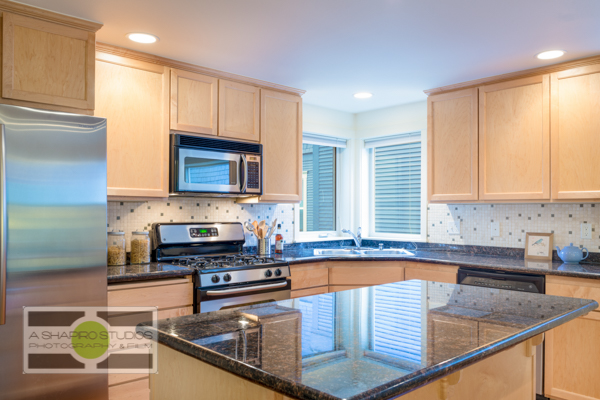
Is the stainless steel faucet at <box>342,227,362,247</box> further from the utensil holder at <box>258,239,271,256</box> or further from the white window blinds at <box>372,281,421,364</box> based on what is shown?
the white window blinds at <box>372,281,421,364</box>

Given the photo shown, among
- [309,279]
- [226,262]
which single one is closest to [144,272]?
[226,262]

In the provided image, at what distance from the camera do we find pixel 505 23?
8.14ft

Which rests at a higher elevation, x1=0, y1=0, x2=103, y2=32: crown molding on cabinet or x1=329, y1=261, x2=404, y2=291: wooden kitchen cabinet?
x1=0, y1=0, x2=103, y2=32: crown molding on cabinet

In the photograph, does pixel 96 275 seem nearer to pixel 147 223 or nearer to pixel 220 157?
pixel 147 223

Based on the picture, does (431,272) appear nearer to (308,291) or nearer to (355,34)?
(308,291)

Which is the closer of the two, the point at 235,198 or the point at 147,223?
the point at 147,223

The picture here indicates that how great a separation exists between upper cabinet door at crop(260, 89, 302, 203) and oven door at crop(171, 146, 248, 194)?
0.28 m

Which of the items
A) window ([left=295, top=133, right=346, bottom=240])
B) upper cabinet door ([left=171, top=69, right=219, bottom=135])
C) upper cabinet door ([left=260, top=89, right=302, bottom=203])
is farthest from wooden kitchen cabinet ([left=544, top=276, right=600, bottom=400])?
upper cabinet door ([left=171, top=69, right=219, bottom=135])

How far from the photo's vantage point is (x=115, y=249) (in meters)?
2.90

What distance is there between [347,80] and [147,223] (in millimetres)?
1883

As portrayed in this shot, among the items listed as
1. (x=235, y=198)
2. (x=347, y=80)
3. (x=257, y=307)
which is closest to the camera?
(x=257, y=307)

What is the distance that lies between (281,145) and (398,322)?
2.55 metres

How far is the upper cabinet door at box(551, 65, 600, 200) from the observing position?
2986 millimetres

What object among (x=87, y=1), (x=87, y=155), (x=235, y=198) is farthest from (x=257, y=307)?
(x=235, y=198)
